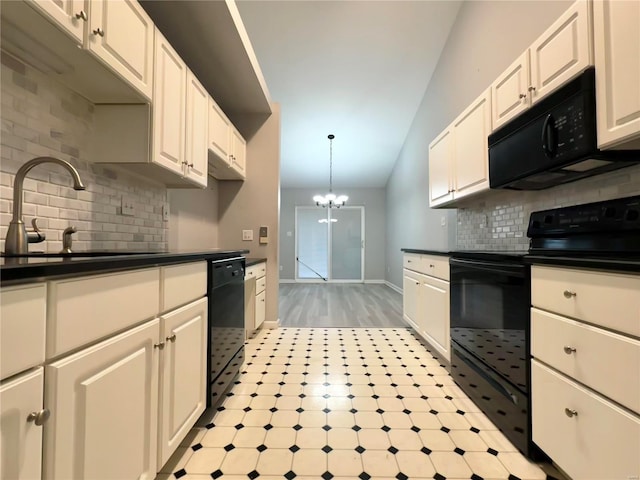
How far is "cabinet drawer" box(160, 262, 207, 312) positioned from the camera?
1.09 metres

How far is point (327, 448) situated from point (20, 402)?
3.95ft

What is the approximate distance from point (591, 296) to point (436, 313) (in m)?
1.41

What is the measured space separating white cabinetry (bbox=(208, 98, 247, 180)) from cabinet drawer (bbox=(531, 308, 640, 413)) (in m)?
2.43

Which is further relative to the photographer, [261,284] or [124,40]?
[261,284]

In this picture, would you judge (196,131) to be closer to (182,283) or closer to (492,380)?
(182,283)

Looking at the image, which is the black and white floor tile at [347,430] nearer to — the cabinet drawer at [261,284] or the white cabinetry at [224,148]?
the cabinet drawer at [261,284]

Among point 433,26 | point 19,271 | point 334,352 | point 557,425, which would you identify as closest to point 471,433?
point 557,425

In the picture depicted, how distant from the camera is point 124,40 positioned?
1.27 metres

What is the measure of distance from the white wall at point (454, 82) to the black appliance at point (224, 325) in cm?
255

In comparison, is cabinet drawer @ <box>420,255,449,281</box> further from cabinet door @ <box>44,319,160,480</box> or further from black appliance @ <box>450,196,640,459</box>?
cabinet door @ <box>44,319,160,480</box>

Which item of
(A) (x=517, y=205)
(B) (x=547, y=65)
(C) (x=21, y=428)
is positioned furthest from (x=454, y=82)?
(C) (x=21, y=428)

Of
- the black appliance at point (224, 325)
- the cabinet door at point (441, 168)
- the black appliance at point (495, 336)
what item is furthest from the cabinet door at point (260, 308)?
the cabinet door at point (441, 168)

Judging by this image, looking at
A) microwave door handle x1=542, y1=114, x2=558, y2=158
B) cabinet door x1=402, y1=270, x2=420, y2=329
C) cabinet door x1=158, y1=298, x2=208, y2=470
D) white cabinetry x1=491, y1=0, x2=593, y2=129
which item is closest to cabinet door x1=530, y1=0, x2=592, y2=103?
white cabinetry x1=491, y1=0, x2=593, y2=129

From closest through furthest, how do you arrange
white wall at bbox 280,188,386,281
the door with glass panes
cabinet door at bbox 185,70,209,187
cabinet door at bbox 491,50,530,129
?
cabinet door at bbox 491,50,530,129 → cabinet door at bbox 185,70,209,187 → white wall at bbox 280,188,386,281 → the door with glass panes
